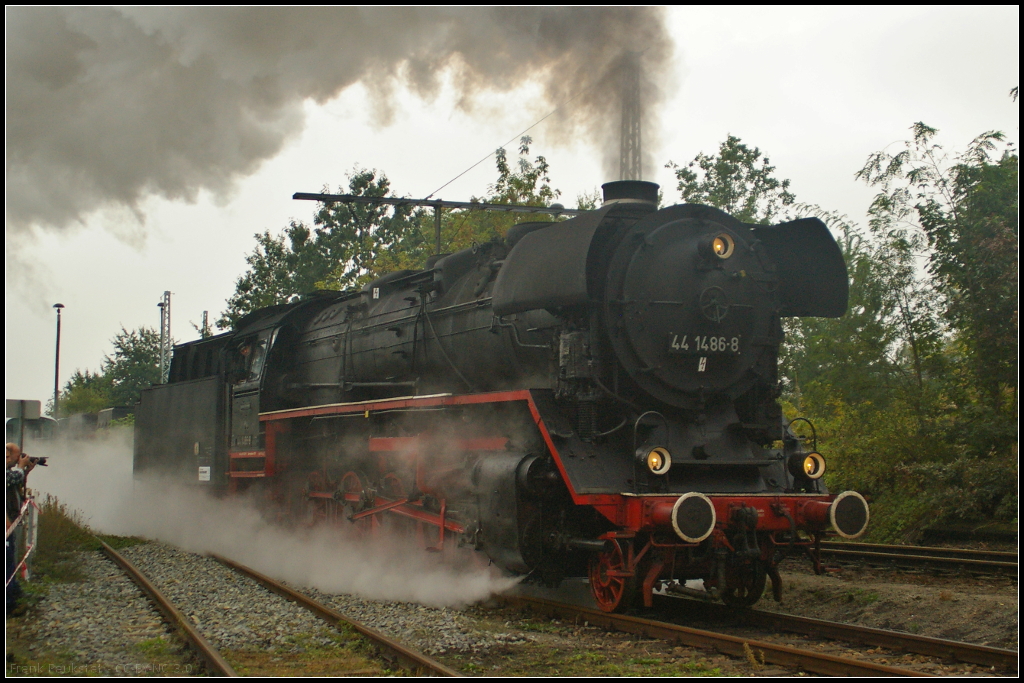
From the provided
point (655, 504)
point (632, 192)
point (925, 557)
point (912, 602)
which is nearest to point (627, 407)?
point (655, 504)

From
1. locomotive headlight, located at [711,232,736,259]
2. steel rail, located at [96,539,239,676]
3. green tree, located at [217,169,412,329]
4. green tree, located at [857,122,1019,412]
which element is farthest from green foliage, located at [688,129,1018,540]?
green tree, located at [217,169,412,329]

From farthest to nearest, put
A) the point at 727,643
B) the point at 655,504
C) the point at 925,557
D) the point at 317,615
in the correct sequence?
the point at 925,557 → the point at 317,615 → the point at 655,504 → the point at 727,643

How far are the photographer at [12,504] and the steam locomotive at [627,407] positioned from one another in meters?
3.55

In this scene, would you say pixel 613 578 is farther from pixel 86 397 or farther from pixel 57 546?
pixel 86 397

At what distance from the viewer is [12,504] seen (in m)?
8.15

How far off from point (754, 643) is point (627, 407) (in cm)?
204

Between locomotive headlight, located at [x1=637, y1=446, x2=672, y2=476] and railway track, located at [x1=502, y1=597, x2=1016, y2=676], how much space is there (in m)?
1.10

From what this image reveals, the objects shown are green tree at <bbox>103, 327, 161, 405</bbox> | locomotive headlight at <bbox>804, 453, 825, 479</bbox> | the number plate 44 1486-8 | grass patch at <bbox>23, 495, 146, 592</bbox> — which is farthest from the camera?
green tree at <bbox>103, 327, 161, 405</bbox>

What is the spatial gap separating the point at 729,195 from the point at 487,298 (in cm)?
2149

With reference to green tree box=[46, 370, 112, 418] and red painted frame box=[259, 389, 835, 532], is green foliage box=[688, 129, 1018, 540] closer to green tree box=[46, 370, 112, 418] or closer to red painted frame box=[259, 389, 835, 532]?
red painted frame box=[259, 389, 835, 532]

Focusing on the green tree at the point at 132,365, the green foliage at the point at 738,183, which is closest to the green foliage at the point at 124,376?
the green tree at the point at 132,365

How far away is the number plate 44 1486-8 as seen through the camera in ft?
22.8

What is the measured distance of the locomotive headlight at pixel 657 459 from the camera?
6.55m

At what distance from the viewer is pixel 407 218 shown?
42938 mm
